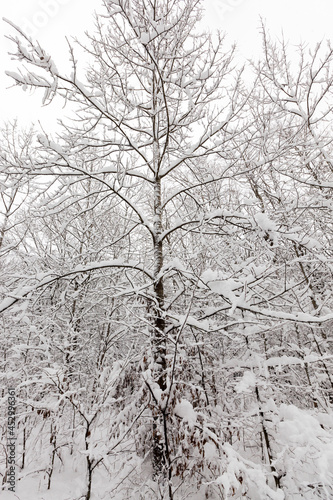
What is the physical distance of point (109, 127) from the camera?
3867 mm

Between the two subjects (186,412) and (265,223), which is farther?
(265,223)

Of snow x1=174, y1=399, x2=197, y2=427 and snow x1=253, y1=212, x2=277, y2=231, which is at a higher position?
snow x1=253, y1=212, x2=277, y2=231

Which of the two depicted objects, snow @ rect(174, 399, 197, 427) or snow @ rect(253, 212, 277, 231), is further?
snow @ rect(253, 212, 277, 231)

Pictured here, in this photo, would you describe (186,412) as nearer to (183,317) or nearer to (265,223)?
(183,317)

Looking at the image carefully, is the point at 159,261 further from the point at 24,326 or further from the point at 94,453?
the point at 24,326

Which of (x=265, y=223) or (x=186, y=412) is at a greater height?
(x=265, y=223)

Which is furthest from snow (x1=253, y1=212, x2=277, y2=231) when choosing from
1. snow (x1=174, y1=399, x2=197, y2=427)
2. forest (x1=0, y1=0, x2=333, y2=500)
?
snow (x1=174, y1=399, x2=197, y2=427)

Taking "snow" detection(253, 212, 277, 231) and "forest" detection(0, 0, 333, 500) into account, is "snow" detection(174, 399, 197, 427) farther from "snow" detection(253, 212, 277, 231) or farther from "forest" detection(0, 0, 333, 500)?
"snow" detection(253, 212, 277, 231)

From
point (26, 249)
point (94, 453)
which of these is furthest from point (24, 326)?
point (94, 453)

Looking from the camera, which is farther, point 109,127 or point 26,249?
point 26,249

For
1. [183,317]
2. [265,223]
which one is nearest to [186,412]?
[183,317]

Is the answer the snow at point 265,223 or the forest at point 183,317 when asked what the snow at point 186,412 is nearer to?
the forest at point 183,317

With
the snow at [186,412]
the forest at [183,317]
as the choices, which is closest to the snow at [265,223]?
A: the forest at [183,317]

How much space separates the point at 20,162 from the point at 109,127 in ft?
4.45
